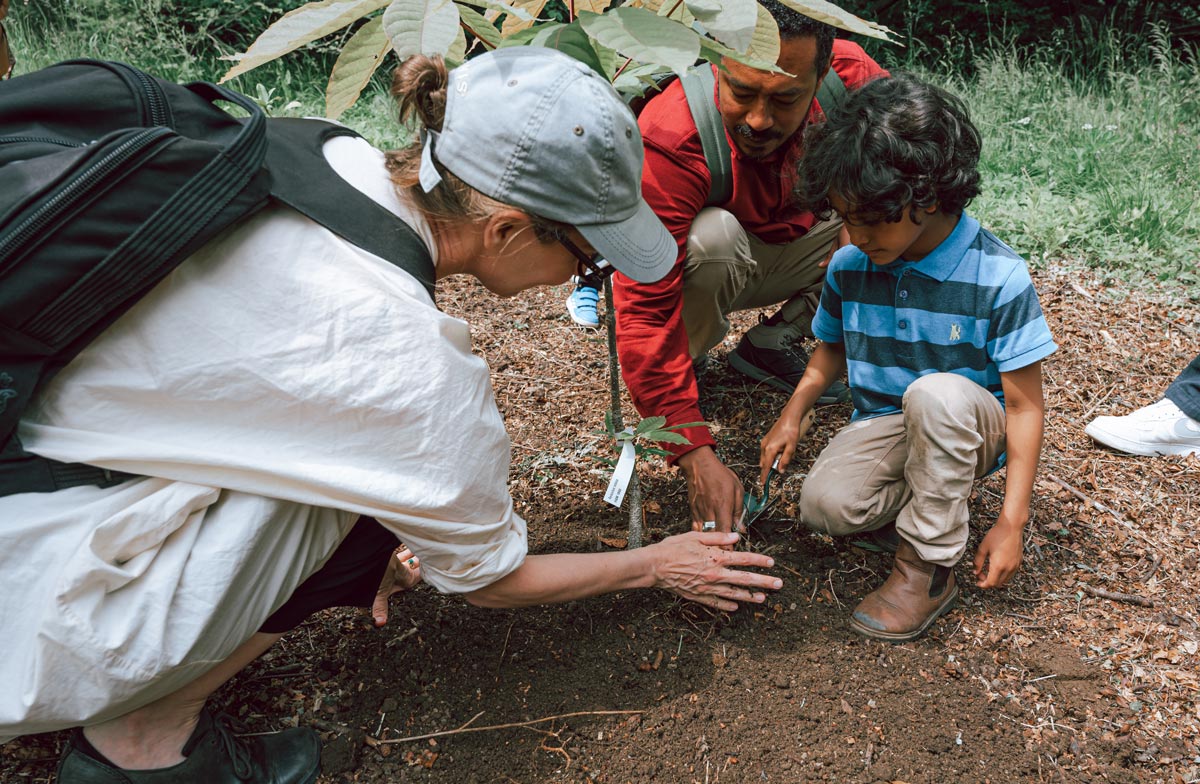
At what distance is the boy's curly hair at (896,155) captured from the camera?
1681mm

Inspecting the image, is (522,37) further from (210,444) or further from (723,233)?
(723,233)

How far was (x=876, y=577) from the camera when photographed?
1972 millimetres

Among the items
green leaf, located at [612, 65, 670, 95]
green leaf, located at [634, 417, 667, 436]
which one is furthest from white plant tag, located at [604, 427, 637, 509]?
green leaf, located at [612, 65, 670, 95]

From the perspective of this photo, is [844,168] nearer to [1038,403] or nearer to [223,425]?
[1038,403]

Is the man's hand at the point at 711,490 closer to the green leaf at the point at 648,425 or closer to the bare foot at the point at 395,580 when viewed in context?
the green leaf at the point at 648,425

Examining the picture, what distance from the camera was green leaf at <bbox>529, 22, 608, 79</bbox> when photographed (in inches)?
48.8

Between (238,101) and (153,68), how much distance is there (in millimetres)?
5443

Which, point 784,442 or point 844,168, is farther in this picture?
point 784,442

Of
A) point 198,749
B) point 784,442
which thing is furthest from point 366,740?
point 784,442

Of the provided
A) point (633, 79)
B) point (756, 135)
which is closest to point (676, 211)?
point (756, 135)

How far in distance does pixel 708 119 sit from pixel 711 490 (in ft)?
2.91

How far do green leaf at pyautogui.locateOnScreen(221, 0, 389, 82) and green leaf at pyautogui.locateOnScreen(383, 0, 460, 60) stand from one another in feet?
0.34

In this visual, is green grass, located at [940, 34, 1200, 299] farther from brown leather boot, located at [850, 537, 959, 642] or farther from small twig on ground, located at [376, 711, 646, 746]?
small twig on ground, located at [376, 711, 646, 746]

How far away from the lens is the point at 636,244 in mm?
1395
